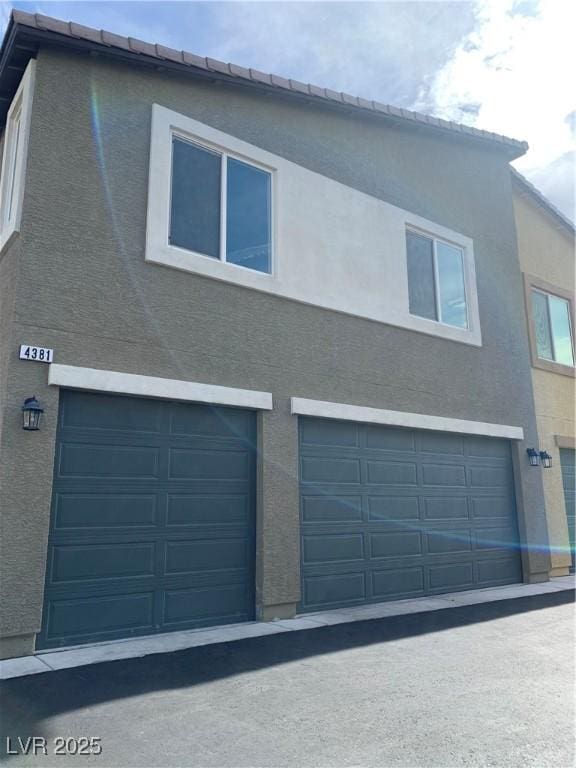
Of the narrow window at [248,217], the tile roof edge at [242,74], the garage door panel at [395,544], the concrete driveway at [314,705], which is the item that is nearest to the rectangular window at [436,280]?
the tile roof edge at [242,74]

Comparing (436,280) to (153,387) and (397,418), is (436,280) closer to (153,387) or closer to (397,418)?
(397,418)

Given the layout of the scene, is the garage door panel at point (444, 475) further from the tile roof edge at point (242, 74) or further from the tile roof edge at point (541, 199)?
the tile roof edge at point (541, 199)

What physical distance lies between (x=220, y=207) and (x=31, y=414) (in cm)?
383

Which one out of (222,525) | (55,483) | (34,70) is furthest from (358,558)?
(34,70)

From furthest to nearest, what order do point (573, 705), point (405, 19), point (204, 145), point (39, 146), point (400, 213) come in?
point (400, 213)
point (405, 19)
point (204, 145)
point (39, 146)
point (573, 705)

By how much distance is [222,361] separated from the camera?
731 cm

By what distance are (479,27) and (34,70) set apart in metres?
6.81

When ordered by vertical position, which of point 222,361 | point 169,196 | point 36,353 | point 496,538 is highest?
point 169,196

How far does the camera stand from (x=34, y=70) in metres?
6.61

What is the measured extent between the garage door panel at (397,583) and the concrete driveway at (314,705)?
1.98 m

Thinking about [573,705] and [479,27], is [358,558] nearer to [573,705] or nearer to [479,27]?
[573,705]

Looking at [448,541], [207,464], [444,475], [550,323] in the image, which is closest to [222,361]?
[207,464]

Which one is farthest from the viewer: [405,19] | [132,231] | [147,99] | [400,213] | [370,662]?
[400,213]

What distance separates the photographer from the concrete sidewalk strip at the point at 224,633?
5.22m
